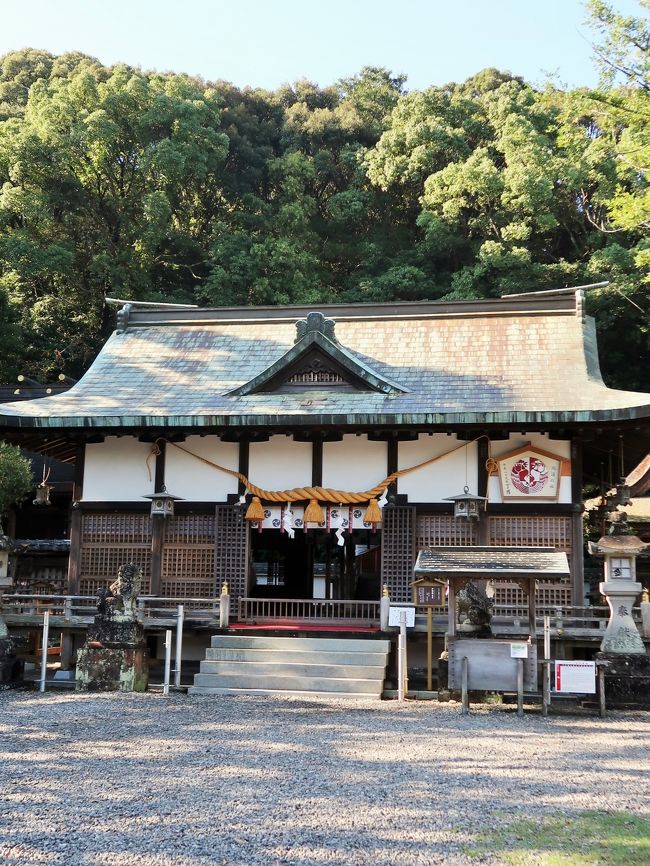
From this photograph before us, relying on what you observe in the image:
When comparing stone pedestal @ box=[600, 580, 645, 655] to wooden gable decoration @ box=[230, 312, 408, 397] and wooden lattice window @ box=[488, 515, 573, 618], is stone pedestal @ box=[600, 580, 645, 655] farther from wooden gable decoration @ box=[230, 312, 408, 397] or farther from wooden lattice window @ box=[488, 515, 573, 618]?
wooden gable decoration @ box=[230, 312, 408, 397]

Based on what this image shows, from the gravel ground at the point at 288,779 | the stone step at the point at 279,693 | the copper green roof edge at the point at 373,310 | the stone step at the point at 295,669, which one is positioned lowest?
the stone step at the point at 279,693

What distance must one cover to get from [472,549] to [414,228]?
91.7ft

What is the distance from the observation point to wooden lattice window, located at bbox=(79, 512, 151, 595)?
17344mm

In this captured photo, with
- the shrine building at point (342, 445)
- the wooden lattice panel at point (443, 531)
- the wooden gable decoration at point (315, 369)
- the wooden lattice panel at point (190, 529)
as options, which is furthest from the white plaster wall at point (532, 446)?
the wooden lattice panel at point (190, 529)

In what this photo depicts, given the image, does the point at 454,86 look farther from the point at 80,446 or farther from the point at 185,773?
the point at 185,773

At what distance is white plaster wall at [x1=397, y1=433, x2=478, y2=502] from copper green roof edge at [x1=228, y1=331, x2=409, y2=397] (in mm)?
1367

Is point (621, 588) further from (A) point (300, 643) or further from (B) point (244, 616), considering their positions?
(B) point (244, 616)

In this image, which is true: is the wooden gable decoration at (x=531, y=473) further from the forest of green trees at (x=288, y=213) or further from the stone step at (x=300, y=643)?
the forest of green trees at (x=288, y=213)

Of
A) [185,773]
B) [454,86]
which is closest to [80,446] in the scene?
[185,773]

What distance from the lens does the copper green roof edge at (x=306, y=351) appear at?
17.5 meters

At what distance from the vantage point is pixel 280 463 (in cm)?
1742

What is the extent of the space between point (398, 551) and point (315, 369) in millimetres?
4133

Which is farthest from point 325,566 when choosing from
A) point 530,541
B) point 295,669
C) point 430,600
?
point 295,669

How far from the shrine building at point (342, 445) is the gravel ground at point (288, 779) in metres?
4.65
